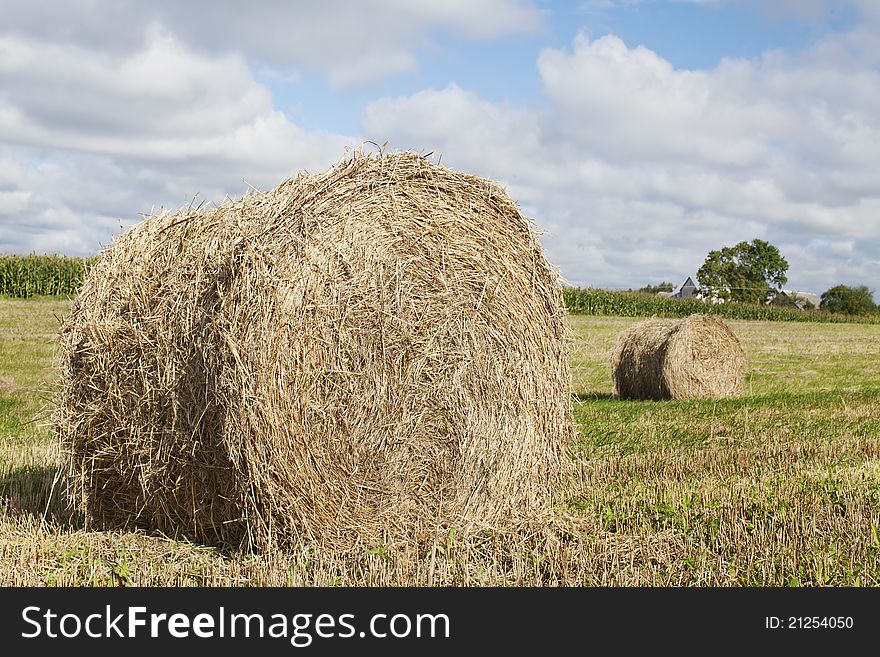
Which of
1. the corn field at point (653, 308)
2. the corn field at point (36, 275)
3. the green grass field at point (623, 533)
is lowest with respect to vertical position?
the green grass field at point (623, 533)

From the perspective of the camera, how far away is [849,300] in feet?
261

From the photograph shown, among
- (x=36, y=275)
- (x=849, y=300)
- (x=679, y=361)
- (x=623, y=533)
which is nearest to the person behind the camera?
(x=623, y=533)

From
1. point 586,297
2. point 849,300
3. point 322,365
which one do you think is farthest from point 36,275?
point 849,300

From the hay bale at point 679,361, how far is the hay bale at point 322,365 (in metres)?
7.33

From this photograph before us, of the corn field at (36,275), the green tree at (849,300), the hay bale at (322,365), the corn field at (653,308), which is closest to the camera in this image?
the hay bale at (322,365)

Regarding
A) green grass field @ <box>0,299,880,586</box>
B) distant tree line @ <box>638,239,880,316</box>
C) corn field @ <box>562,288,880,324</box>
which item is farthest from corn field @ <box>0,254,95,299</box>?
distant tree line @ <box>638,239,880,316</box>

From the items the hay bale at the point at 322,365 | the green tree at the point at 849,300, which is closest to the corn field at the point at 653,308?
the green tree at the point at 849,300

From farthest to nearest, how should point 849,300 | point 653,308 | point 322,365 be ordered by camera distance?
point 849,300 → point 653,308 → point 322,365

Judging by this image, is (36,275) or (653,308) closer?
(36,275)

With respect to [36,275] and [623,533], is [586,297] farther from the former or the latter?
[623,533]

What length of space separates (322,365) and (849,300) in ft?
273

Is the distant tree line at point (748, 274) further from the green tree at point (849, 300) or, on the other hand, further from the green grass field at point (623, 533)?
the green grass field at point (623, 533)

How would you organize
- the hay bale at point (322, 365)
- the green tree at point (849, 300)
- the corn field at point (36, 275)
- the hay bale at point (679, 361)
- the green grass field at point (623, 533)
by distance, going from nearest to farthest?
the green grass field at point (623, 533)
the hay bale at point (322, 365)
the hay bale at point (679, 361)
the corn field at point (36, 275)
the green tree at point (849, 300)

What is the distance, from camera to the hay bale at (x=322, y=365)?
16.9ft
